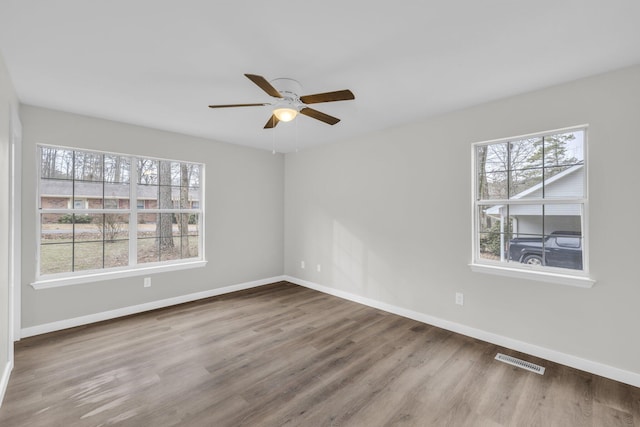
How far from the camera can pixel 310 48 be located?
2000mm

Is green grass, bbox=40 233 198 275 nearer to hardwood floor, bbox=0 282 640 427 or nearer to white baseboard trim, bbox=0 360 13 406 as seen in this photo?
hardwood floor, bbox=0 282 640 427

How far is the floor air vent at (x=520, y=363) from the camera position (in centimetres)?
247

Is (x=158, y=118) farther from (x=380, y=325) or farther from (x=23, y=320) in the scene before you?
(x=380, y=325)

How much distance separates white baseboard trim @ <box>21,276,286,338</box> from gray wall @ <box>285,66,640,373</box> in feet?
4.04

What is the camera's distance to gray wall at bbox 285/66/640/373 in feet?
7.55

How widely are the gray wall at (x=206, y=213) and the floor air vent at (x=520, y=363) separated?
3752 millimetres

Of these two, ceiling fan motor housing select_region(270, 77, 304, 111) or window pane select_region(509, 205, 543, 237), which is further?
window pane select_region(509, 205, 543, 237)

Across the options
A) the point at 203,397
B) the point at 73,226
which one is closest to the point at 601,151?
the point at 203,397

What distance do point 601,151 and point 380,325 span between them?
2701 millimetres

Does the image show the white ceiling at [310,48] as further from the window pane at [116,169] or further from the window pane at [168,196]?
the window pane at [168,196]

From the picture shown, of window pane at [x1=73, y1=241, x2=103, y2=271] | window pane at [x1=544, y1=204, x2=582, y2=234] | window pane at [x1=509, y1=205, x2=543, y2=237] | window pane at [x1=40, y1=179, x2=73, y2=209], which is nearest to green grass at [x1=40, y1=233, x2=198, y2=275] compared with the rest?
window pane at [x1=73, y1=241, x2=103, y2=271]

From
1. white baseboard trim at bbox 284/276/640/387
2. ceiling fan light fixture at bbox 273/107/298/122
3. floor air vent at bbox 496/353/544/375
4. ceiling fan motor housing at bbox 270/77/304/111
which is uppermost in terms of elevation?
ceiling fan motor housing at bbox 270/77/304/111

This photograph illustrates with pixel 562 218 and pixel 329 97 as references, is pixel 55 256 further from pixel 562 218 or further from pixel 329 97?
pixel 562 218

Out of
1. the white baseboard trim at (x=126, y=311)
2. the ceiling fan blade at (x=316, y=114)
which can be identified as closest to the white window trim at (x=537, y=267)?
the ceiling fan blade at (x=316, y=114)
